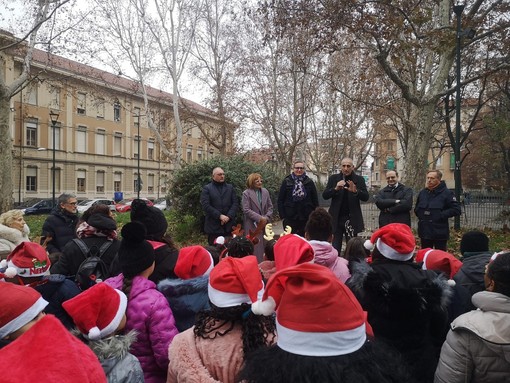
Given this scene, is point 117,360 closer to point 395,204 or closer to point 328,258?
point 328,258

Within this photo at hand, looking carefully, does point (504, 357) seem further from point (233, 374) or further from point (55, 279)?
point (55, 279)

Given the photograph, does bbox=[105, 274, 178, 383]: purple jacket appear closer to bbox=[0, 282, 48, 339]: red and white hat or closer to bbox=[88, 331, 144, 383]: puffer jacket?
bbox=[88, 331, 144, 383]: puffer jacket

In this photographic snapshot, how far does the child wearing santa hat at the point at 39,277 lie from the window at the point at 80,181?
167 feet

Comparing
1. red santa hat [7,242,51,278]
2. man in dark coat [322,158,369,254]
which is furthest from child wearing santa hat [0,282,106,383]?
man in dark coat [322,158,369,254]

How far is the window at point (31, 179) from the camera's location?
4588cm

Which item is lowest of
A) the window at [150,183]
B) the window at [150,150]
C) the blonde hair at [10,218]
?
the blonde hair at [10,218]

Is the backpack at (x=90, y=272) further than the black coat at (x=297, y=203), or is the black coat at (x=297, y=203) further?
the black coat at (x=297, y=203)

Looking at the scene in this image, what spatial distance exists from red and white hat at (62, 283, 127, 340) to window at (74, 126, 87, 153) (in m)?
52.5

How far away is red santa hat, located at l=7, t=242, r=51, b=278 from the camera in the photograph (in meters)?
3.27

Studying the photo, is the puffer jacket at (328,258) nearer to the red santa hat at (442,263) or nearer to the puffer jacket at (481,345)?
the red santa hat at (442,263)

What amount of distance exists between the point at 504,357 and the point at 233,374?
136 centimetres

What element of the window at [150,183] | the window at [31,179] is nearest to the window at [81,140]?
the window at [31,179]

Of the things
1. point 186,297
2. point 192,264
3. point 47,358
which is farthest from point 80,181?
point 47,358

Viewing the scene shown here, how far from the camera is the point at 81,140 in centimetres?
5103
